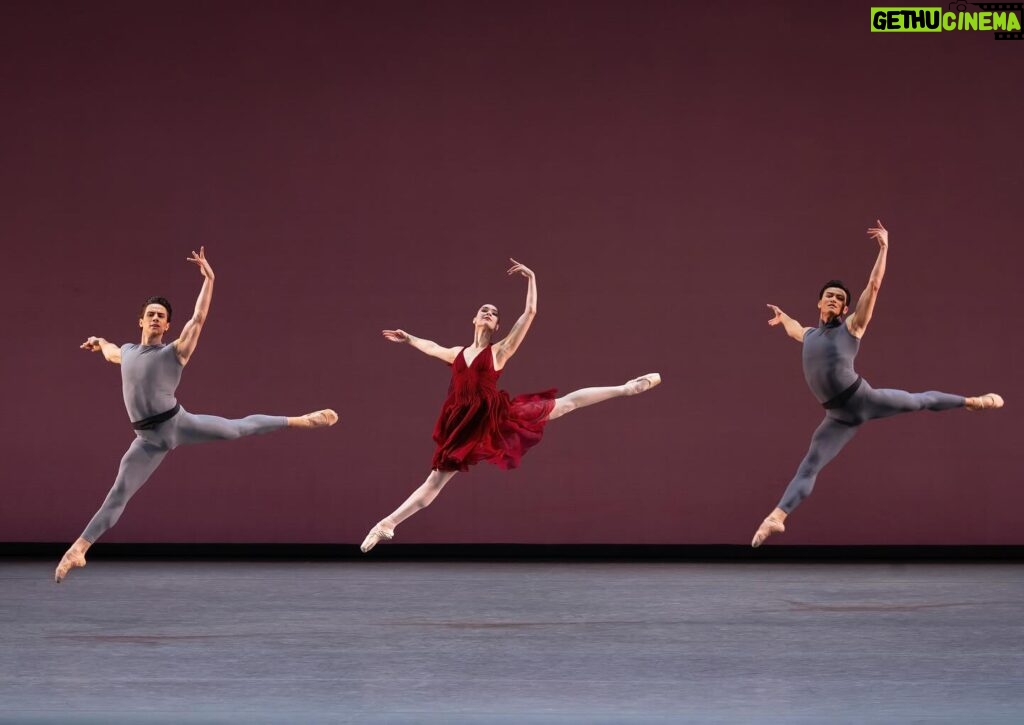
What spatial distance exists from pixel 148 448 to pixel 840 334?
3160 millimetres

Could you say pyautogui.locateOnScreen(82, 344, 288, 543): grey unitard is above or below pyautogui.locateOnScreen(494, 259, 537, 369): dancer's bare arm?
below

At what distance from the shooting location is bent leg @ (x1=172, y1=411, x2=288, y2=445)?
6277 millimetres

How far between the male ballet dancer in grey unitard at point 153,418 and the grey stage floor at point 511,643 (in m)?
0.83

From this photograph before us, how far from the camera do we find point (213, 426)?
630cm

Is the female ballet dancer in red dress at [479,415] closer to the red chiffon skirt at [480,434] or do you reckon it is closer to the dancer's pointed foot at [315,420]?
the red chiffon skirt at [480,434]

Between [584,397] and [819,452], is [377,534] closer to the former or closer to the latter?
[584,397]

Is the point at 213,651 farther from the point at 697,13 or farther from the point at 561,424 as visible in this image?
the point at 697,13

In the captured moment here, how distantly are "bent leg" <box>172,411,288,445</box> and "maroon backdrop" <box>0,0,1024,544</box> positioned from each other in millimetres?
4145

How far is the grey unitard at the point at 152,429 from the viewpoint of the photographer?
620 cm

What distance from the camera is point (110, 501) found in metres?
6.23

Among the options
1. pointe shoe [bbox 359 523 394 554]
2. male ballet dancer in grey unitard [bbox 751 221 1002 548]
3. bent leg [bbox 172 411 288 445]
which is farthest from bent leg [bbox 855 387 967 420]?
bent leg [bbox 172 411 288 445]

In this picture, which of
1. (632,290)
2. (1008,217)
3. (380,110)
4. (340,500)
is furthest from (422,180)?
(1008,217)

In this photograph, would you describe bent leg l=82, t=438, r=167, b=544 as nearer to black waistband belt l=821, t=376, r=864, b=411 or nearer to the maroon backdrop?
black waistband belt l=821, t=376, r=864, b=411

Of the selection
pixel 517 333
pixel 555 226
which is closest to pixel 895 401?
pixel 517 333
